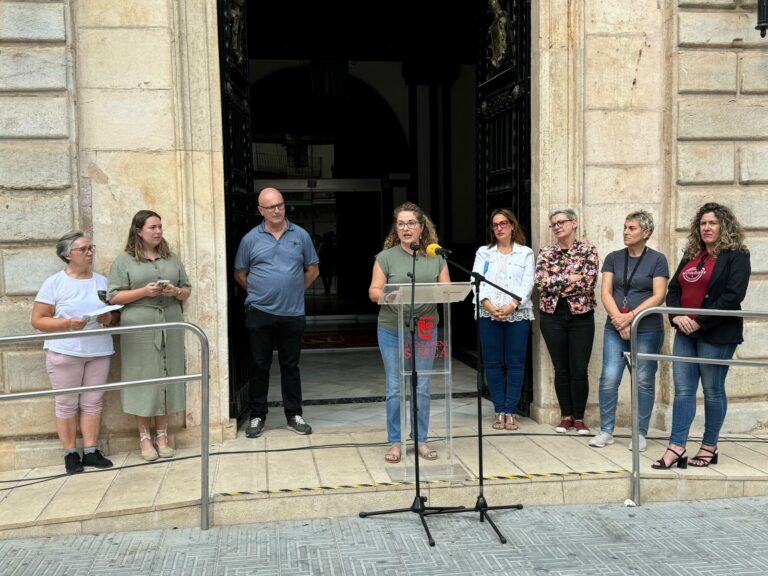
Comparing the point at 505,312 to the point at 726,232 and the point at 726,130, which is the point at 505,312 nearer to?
the point at 726,232

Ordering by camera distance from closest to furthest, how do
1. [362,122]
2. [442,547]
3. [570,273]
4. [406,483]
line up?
1. [442,547]
2. [406,483]
3. [570,273]
4. [362,122]

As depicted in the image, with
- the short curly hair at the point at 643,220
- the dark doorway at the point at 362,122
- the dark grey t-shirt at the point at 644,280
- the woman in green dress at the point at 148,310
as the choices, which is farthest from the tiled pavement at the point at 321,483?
the dark doorway at the point at 362,122

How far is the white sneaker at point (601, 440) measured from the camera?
5941 mm

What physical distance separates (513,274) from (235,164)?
2460 mm

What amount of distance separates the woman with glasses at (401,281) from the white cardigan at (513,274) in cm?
89

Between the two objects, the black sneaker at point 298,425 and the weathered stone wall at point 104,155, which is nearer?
the weathered stone wall at point 104,155

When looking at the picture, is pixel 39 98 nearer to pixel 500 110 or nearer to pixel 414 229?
pixel 414 229

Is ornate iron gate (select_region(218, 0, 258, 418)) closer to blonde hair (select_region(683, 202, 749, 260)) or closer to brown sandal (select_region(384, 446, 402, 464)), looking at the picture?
brown sandal (select_region(384, 446, 402, 464))

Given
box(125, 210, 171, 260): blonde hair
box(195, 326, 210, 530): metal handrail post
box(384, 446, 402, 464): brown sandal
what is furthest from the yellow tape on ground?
box(125, 210, 171, 260): blonde hair

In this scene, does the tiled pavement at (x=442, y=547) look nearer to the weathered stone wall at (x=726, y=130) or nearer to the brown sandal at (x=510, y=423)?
the brown sandal at (x=510, y=423)

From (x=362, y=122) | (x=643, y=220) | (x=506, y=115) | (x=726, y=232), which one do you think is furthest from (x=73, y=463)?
(x=362, y=122)

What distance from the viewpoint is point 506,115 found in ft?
23.2

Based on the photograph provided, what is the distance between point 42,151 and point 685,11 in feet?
16.8

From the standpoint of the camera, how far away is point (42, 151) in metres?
5.69
